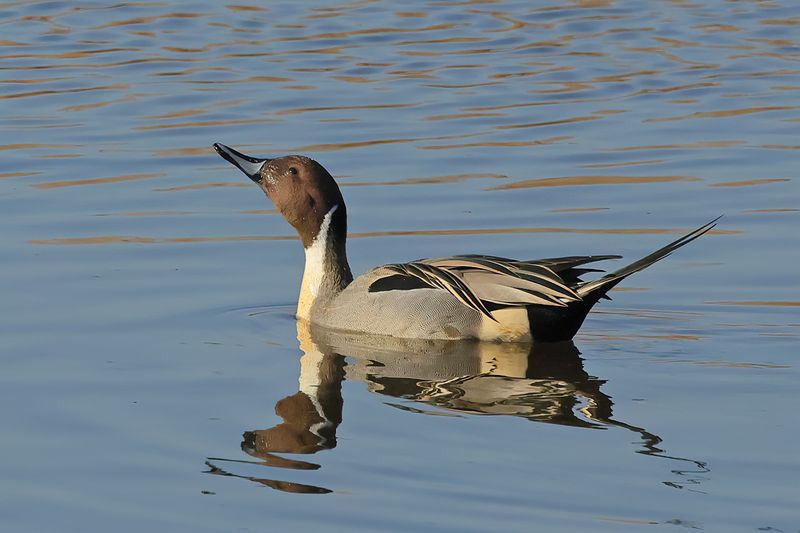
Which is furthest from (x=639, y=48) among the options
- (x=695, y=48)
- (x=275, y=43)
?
(x=275, y=43)

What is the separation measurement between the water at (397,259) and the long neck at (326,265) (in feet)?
0.59

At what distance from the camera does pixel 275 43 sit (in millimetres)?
17734

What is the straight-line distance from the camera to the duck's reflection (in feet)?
21.7

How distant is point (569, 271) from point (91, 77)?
29.4 ft

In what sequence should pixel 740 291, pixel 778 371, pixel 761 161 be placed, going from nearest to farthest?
pixel 778 371
pixel 740 291
pixel 761 161

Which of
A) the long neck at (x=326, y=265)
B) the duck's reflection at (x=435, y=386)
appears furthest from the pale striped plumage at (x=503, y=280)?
the long neck at (x=326, y=265)

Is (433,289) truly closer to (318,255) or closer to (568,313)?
(568,313)

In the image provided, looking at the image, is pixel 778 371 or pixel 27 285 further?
pixel 27 285

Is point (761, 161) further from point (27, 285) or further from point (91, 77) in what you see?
point (91, 77)

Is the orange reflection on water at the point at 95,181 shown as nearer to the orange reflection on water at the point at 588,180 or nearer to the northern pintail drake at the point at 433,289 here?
the orange reflection on water at the point at 588,180

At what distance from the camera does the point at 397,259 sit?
9789mm

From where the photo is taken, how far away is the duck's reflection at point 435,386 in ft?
21.7

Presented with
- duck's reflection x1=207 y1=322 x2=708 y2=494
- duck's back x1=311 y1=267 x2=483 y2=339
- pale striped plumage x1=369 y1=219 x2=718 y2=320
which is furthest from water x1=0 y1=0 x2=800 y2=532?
pale striped plumage x1=369 y1=219 x2=718 y2=320

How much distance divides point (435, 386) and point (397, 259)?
2.31 m
